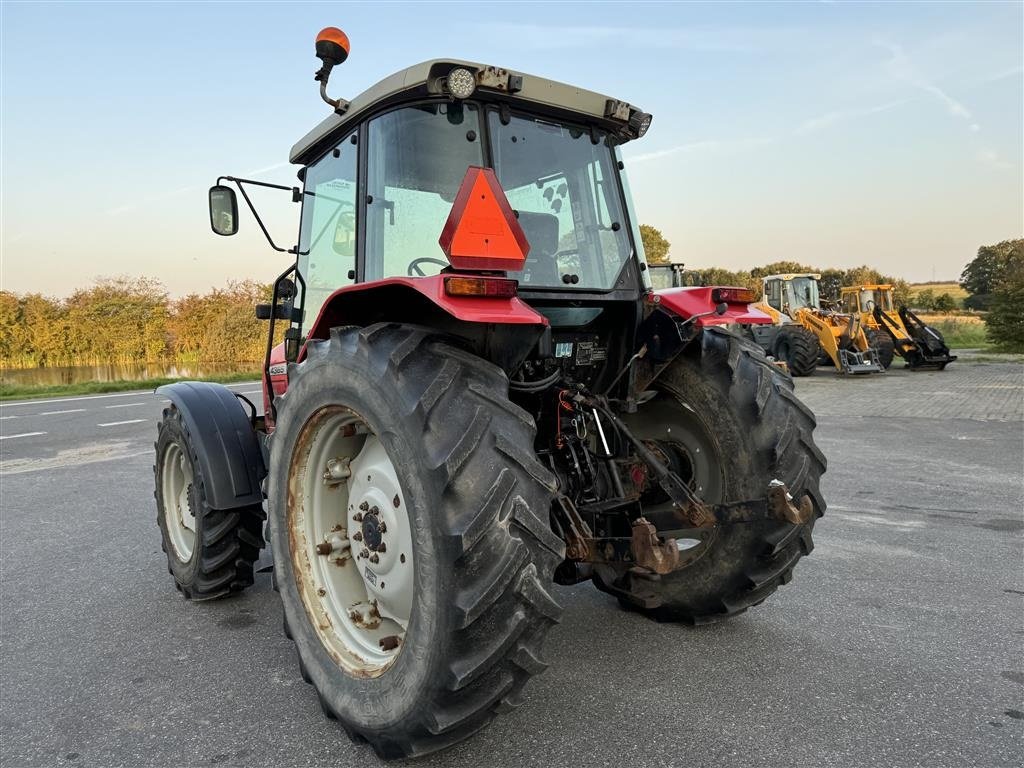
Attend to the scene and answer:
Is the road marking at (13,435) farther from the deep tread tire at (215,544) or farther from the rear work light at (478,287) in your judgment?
the rear work light at (478,287)

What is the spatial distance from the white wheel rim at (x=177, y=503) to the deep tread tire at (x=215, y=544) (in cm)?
17

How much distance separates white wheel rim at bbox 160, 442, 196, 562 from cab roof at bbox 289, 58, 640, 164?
209cm

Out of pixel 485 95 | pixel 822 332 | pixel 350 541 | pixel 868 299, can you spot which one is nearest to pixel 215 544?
pixel 350 541

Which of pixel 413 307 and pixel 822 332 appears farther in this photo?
pixel 822 332

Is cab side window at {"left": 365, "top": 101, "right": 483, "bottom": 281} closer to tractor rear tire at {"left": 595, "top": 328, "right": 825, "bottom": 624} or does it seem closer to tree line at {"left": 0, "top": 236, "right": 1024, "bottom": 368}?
tractor rear tire at {"left": 595, "top": 328, "right": 825, "bottom": 624}

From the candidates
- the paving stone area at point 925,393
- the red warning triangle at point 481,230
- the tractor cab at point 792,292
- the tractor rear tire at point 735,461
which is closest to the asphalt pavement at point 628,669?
the tractor rear tire at point 735,461

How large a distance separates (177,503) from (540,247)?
2.82 metres

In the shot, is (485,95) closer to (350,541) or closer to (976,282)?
(350,541)

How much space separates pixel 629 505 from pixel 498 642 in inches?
49.3

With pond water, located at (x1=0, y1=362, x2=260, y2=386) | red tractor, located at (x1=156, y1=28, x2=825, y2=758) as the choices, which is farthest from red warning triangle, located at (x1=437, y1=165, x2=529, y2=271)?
pond water, located at (x1=0, y1=362, x2=260, y2=386)

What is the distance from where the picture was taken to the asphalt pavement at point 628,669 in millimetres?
2365

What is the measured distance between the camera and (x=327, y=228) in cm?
346

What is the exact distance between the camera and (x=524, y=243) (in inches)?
91.0

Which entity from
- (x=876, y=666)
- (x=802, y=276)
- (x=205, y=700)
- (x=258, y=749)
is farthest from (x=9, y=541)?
(x=802, y=276)
